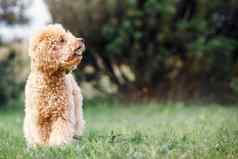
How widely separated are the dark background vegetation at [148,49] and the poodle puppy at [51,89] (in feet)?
29.0

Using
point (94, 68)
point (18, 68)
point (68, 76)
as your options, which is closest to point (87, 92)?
point (94, 68)

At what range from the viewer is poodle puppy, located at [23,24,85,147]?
722 centimetres

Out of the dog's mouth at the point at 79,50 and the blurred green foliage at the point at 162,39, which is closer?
the dog's mouth at the point at 79,50

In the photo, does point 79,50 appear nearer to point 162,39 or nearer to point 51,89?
point 51,89

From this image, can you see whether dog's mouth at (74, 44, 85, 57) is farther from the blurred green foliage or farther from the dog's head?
the blurred green foliage

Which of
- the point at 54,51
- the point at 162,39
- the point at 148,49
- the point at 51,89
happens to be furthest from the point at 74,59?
the point at 148,49

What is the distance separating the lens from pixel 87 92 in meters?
18.1

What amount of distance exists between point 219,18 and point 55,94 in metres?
10.4

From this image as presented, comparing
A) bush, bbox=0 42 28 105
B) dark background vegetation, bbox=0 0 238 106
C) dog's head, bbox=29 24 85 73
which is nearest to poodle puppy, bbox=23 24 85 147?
dog's head, bbox=29 24 85 73

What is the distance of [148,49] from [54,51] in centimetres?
971

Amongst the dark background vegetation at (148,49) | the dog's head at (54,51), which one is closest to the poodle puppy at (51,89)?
the dog's head at (54,51)

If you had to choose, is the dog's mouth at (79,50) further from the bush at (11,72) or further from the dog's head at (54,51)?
the bush at (11,72)

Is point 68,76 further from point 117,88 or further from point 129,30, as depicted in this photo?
point 117,88

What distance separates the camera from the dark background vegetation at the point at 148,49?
16.5 metres
